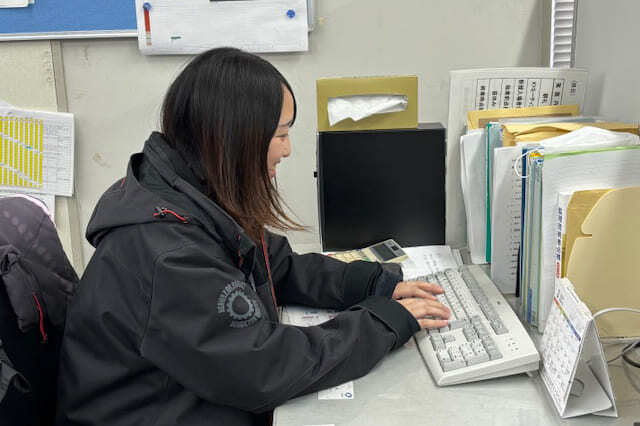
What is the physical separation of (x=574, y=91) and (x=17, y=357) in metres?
1.18

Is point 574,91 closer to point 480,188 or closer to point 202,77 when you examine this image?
point 480,188

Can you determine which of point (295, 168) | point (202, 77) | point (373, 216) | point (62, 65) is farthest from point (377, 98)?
point (62, 65)

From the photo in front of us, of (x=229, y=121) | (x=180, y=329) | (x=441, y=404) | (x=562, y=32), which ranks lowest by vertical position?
(x=441, y=404)

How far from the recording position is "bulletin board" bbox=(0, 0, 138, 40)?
184 centimetres

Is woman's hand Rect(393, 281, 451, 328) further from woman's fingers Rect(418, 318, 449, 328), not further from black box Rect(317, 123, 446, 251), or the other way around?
black box Rect(317, 123, 446, 251)

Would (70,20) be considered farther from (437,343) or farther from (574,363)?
(574,363)

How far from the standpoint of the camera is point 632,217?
2.95 ft

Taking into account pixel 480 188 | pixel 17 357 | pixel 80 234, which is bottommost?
pixel 80 234

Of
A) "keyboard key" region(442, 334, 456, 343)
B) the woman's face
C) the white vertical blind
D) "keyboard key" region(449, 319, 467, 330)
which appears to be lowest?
"keyboard key" region(442, 334, 456, 343)

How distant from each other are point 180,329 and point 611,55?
3.48 ft

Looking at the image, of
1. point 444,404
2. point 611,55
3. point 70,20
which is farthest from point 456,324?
point 70,20

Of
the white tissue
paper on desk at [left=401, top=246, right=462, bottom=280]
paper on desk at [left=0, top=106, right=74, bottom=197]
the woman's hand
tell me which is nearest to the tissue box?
the white tissue

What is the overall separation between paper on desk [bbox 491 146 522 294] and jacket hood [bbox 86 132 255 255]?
1.59 ft

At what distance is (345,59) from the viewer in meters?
1.88
